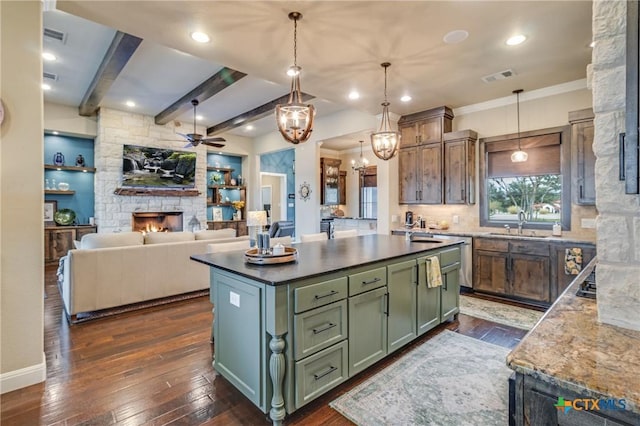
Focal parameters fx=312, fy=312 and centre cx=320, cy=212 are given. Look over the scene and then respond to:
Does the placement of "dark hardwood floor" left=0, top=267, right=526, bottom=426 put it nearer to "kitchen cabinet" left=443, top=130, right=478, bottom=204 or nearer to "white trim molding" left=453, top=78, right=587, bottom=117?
"kitchen cabinet" left=443, top=130, right=478, bottom=204

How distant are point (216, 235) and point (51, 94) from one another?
14.8ft

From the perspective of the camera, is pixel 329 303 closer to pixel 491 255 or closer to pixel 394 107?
pixel 491 255

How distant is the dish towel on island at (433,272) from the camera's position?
10.3ft

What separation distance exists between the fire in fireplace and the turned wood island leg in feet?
22.1

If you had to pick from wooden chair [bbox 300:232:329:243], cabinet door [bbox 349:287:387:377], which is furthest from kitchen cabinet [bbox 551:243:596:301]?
wooden chair [bbox 300:232:329:243]

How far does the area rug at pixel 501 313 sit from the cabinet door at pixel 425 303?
922 millimetres

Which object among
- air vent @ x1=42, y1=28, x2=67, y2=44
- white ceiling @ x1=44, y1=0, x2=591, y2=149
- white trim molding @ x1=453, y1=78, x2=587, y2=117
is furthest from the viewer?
white trim molding @ x1=453, y1=78, x2=587, y2=117

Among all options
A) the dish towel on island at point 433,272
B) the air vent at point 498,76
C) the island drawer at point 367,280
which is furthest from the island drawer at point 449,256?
the air vent at point 498,76

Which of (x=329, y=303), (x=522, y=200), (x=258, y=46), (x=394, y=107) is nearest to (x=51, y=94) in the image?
(x=258, y=46)

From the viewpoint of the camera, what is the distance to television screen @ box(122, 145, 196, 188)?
7066 mm

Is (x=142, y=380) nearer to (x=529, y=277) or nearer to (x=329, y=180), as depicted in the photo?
(x=529, y=277)

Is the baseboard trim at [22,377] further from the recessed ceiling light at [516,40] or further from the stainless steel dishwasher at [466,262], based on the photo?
the recessed ceiling light at [516,40]

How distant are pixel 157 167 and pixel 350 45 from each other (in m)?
5.99

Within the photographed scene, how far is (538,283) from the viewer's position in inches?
163
